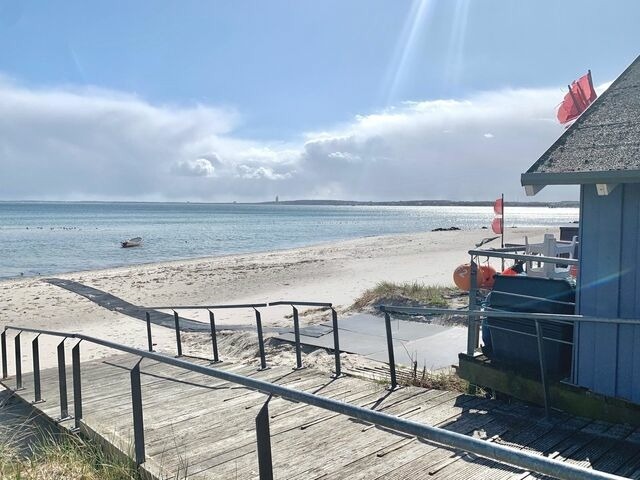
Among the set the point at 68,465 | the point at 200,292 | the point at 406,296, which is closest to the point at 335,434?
the point at 68,465

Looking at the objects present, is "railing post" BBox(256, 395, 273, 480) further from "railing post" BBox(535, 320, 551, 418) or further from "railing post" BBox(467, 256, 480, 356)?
"railing post" BBox(467, 256, 480, 356)

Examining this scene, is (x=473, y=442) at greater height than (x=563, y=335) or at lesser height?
greater

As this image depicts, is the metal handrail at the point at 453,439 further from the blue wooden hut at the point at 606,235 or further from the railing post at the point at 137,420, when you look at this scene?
the blue wooden hut at the point at 606,235

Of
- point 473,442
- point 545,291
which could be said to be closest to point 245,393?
point 545,291

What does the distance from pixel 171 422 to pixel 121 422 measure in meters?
0.41

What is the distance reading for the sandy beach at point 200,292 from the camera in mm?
11785

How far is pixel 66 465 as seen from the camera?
153 inches

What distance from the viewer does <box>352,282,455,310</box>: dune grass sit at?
12242 mm

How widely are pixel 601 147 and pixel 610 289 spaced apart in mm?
1138

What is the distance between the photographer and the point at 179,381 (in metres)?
5.88

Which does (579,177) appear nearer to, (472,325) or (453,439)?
(472,325)

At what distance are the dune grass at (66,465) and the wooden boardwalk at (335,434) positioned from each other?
160 millimetres

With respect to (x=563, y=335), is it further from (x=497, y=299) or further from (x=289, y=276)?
(x=289, y=276)

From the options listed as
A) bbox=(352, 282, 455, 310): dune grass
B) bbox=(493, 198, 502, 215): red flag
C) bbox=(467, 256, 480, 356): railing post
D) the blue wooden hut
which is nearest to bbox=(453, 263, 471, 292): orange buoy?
bbox=(352, 282, 455, 310): dune grass
